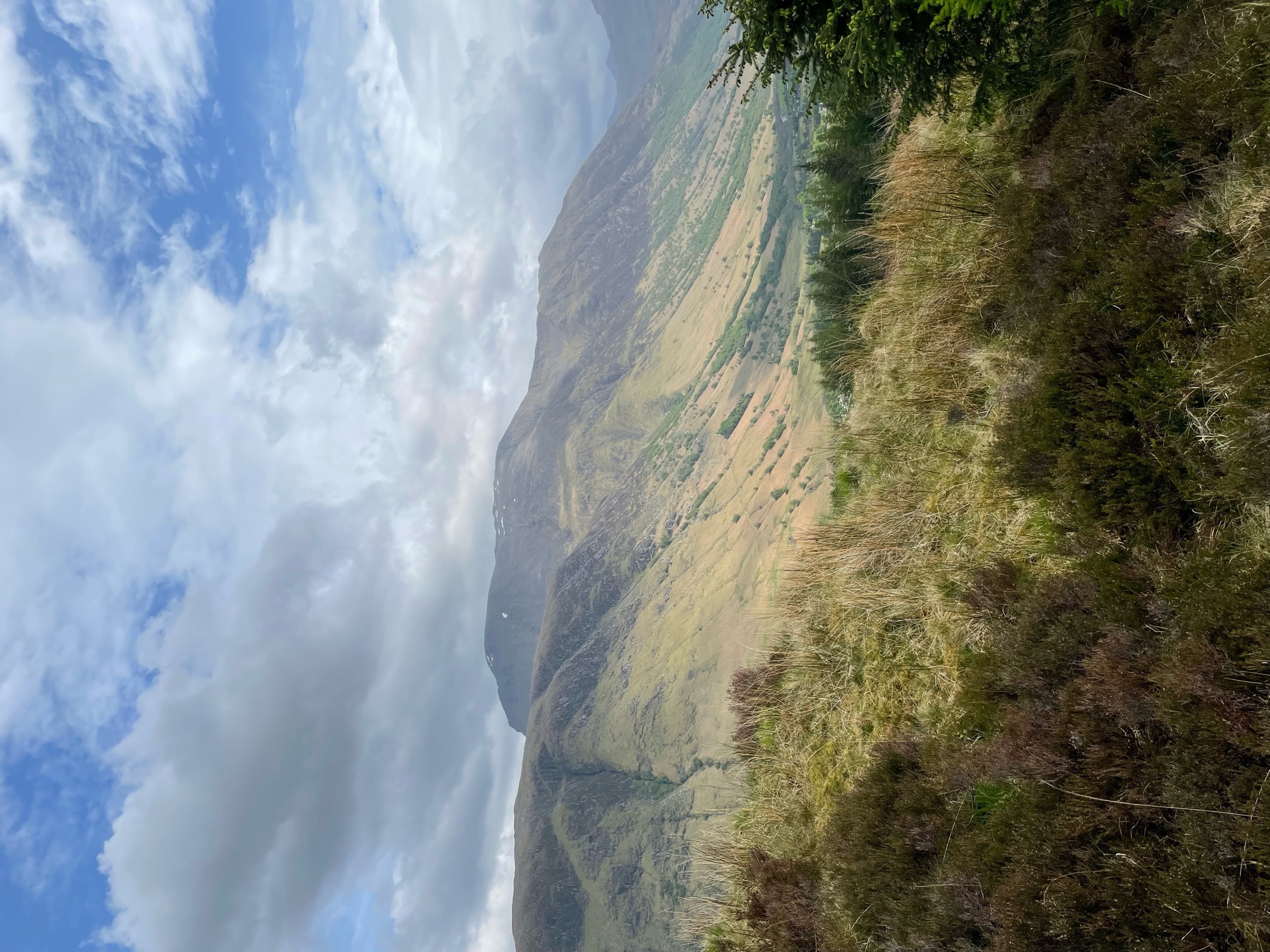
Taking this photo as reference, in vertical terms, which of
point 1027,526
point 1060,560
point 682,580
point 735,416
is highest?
point 735,416

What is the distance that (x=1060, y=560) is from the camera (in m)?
5.42

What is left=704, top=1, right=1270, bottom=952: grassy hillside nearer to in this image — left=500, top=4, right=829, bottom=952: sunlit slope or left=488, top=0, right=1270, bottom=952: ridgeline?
left=488, top=0, right=1270, bottom=952: ridgeline

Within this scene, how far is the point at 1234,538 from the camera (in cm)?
410

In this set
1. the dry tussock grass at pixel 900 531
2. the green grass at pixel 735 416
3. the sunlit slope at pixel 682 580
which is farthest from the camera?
the green grass at pixel 735 416

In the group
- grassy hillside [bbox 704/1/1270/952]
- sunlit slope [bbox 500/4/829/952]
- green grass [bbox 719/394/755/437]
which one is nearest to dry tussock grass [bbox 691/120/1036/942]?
grassy hillside [bbox 704/1/1270/952]

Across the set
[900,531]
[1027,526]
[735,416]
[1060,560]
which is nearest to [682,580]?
[735,416]

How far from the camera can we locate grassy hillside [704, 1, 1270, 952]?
387cm

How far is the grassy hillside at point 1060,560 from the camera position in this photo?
387 centimetres

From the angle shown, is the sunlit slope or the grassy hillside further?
the sunlit slope

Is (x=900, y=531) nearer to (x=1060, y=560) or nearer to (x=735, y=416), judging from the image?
(x=1060, y=560)

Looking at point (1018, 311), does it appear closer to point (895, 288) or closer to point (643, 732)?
point (895, 288)

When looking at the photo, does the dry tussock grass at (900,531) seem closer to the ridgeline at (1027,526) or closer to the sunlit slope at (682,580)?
the ridgeline at (1027,526)

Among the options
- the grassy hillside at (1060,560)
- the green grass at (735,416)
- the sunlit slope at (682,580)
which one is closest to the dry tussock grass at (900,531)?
the grassy hillside at (1060,560)

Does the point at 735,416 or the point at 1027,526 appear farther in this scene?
the point at 735,416
